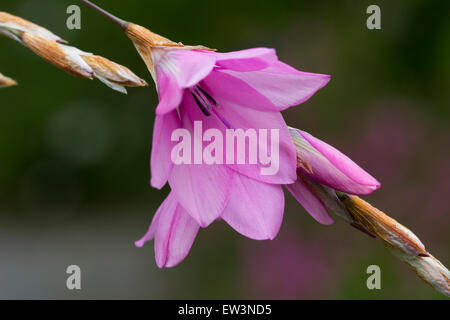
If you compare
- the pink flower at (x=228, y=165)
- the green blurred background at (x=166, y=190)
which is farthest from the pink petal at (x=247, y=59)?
the green blurred background at (x=166, y=190)

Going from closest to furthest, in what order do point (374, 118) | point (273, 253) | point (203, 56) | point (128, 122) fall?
point (203, 56)
point (273, 253)
point (374, 118)
point (128, 122)

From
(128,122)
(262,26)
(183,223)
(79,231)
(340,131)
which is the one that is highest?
(262,26)

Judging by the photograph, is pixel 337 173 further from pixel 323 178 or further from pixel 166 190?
pixel 166 190

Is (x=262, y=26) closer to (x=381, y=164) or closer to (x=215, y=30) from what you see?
(x=215, y=30)

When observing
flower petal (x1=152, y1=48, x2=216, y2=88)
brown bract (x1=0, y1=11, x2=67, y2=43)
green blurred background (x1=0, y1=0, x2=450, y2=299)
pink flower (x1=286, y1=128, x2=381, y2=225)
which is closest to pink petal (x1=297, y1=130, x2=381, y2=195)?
pink flower (x1=286, y1=128, x2=381, y2=225)

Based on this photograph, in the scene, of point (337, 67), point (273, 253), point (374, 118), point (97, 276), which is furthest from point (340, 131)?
point (97, 276)

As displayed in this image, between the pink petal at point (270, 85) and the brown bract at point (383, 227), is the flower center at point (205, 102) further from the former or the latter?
the brown bract at point (383, 227)

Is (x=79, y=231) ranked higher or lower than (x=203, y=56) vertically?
higher
